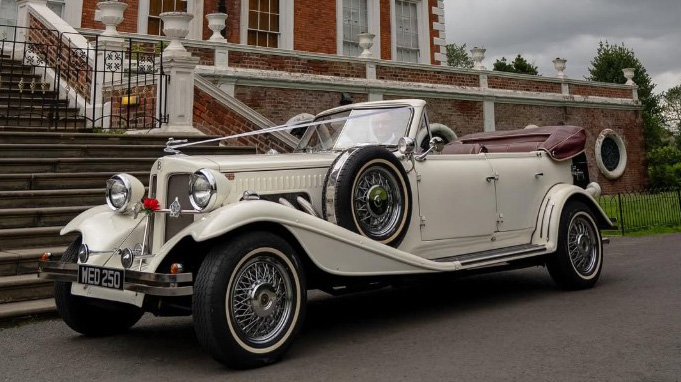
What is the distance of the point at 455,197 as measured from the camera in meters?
5.53

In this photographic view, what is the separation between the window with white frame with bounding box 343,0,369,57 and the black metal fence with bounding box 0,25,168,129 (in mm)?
9435

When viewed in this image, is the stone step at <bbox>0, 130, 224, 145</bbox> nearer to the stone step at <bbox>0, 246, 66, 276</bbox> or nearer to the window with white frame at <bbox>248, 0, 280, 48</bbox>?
the stone step at <bbox>0, 246, 66, 276</bbox>

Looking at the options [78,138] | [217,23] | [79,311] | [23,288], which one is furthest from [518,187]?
[217,23]

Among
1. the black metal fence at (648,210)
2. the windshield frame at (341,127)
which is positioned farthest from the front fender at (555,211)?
the black metal fence at (648,210)

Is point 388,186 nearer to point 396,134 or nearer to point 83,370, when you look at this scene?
point 396,134

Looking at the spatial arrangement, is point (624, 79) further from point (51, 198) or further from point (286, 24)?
point (51, 198)

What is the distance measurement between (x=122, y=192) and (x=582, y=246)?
470 centimetres

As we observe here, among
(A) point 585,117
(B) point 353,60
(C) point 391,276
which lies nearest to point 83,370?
(C) point 391,276

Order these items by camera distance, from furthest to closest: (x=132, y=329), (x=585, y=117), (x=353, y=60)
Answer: (x=585, y=117) → (x=353, y=60) → (x=132, y=329)

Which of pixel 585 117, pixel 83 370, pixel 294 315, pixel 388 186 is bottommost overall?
pixel 83 370

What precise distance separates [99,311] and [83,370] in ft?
2.96

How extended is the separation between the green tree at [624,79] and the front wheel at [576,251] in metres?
40.5

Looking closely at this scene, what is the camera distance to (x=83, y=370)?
3.92m

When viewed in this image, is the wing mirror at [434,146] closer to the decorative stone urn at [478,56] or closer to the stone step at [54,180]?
the stone step at [54,180]
